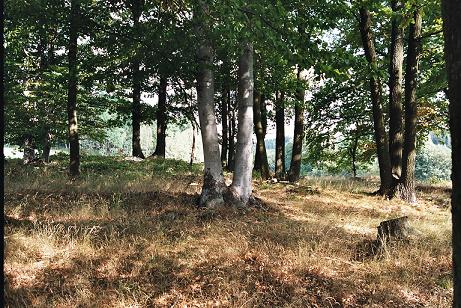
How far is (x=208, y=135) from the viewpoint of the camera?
935 cm

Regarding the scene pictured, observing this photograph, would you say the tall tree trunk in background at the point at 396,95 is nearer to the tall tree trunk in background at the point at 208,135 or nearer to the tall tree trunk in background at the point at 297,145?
the tall tree trunk in background at the point at 297,145

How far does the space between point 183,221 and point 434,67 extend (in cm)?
1654

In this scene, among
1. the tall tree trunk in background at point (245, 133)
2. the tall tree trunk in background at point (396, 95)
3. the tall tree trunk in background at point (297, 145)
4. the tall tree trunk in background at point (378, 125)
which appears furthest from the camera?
the tall tree trunk in background at point (297, 145)

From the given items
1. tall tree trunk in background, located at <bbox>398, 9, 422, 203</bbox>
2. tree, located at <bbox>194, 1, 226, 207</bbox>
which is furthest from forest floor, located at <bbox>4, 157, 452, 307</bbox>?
tall tree trunk in background, located at <bbox>398, 9, 422, 203</bbox>

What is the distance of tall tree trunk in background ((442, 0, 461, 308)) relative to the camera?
2309 millimetres

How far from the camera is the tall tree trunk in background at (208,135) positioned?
9.31 meters

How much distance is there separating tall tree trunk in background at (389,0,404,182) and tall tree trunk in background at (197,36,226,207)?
282 inches

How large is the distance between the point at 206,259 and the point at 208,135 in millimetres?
4231

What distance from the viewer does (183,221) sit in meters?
7.75

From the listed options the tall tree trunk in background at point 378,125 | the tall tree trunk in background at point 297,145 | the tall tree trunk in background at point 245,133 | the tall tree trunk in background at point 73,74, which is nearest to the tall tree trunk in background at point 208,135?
the tall tree trunk in background at point 245,133

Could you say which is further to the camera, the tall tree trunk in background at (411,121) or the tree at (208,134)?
the tall tree trunk in background at (411,121)

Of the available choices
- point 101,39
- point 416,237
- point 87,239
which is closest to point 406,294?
point 416,237

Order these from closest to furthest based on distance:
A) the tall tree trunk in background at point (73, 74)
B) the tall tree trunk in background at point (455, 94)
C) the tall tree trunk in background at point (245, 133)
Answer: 1. the tall tree trunk in background at point (455, 94)
2. the tall tree trunk in background at point (245, 133)
3. the tall tree trunk in background at point (73, 74)

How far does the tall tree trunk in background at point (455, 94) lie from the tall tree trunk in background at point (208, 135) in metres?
7.11
